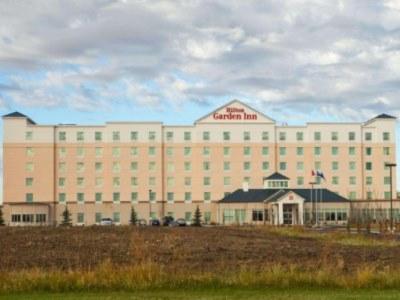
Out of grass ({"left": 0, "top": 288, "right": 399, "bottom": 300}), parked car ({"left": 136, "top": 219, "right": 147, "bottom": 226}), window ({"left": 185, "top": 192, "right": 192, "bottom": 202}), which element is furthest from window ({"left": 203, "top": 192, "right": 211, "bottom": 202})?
grass ({"left": 0, "top": 288, "right": 399, "bottom": 300})

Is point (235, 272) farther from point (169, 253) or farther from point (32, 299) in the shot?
point (169, 253)

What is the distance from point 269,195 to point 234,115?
17.4m

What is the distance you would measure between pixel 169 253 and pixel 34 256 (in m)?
5.51

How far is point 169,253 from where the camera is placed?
32.8 metres

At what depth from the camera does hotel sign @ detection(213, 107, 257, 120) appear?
12681 cm

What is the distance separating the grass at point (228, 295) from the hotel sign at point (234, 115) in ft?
352

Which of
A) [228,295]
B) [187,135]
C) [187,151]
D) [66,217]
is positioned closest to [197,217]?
[187,151]

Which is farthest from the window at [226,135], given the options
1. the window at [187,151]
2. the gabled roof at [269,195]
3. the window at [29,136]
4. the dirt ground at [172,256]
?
the dirt ground at [172,256]

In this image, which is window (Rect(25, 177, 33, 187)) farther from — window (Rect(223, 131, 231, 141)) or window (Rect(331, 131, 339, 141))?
window (Rect(331, 131, 339, 141))

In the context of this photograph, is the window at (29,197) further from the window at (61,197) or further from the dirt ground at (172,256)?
the dirt ground at (172,256)

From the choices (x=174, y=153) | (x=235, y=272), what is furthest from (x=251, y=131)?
(x=235, y=272)

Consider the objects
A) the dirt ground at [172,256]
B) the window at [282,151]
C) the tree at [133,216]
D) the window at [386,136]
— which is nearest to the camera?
the dirt ground at [172,256]

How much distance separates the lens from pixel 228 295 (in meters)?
18.5

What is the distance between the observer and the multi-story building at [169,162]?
12494 centimetres
